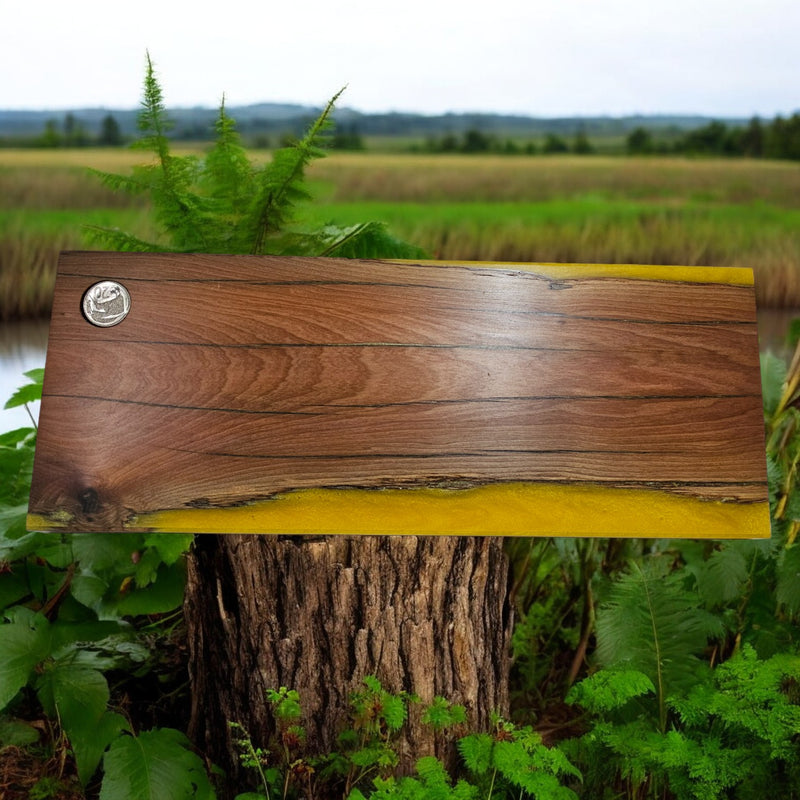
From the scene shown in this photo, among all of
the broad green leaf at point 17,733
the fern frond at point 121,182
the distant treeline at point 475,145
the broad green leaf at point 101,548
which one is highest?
the distant treeline at point 475,145

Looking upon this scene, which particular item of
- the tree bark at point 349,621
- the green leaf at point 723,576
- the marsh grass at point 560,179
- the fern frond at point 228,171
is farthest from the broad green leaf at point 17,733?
the marsh grass at point 560,179

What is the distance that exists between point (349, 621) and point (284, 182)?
60 cm

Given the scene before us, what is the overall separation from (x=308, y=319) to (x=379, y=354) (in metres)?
0.09

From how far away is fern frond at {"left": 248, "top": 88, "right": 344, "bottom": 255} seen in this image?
115cm

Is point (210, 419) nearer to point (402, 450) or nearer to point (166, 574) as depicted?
point (402, 450)

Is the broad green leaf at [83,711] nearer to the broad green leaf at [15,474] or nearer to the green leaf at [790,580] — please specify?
the broad green leaf at [15,474]

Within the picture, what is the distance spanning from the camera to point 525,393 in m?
1.00

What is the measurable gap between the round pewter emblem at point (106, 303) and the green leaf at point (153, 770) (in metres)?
0.61

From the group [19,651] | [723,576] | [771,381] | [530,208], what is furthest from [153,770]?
[530,208]

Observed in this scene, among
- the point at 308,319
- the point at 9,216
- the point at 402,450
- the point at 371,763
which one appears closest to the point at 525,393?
the point at 402,450

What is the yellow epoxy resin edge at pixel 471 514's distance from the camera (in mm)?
956

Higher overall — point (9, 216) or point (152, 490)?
point (9, 216)

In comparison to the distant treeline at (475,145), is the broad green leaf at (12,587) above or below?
below

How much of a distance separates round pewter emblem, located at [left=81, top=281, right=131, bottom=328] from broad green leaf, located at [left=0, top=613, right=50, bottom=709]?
0.50 m
